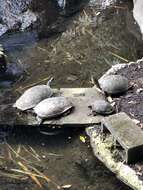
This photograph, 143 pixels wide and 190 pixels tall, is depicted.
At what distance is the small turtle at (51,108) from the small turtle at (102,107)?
316mm

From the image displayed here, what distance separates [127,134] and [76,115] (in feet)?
3.03

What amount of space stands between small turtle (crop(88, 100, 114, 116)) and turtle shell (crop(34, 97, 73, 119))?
0.32m

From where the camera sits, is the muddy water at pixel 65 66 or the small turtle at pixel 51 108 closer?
the muddy water at pixel 65 66

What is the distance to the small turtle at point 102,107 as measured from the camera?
5746 mm

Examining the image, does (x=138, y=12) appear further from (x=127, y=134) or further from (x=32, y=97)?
(x=127, y=134)

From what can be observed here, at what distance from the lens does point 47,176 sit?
5176 mm

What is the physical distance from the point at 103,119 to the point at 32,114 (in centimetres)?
104

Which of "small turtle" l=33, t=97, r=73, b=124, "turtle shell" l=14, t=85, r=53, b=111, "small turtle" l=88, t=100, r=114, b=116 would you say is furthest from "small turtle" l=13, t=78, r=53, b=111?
"small turtle" l=88, t=100, r=114, b=116

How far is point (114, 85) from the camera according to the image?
6012 mm

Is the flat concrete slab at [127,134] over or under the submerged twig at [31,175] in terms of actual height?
over

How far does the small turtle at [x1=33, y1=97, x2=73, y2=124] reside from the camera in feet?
19.0

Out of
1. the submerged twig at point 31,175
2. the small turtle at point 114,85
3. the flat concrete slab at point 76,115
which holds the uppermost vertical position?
the small turtle at point 114,85

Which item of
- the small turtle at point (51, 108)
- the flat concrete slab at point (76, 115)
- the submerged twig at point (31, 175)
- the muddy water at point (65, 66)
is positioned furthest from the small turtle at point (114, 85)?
the submerged twig at point (31, 175)

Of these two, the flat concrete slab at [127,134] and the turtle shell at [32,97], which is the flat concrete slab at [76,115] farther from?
the flat concrete slab at [127,134]
